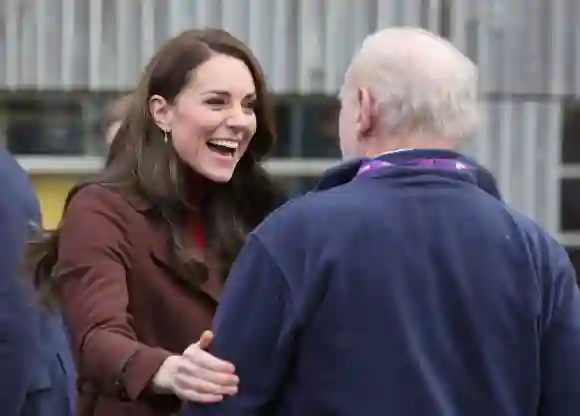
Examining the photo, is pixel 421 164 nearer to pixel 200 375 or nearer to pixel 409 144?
pixel 409 144

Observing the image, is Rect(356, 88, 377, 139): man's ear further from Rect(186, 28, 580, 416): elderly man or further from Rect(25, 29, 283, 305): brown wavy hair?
Rect(25, 29, 283, 305): brown wavy hair

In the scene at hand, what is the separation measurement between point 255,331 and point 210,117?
0.67 meters

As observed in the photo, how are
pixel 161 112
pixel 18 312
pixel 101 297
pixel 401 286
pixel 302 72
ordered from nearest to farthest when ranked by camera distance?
pixel 401 286
pixel 101 297
pixel 161 112
pixel 18 312
pixel 302 72

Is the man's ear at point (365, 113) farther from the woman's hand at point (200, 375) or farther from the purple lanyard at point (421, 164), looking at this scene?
the woman's hand at point (200, 375)

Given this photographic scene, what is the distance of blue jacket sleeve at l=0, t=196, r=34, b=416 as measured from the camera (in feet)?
9.44

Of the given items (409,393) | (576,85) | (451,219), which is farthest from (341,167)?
(576,85)

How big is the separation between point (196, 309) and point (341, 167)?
59 centimetres

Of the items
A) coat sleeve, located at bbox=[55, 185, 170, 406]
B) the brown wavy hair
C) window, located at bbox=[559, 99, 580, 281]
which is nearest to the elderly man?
coat sleeve, located at bbox=[55, 185, 170, 406]

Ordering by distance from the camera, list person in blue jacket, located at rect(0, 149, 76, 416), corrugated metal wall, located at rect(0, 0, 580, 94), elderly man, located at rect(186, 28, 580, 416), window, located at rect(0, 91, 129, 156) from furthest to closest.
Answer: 1. window, located at rect(0, 91, 129, 156)
2. corrugated metal wall, located at rect(0, 0, 580, 94)
3. person in blue jacket, located at rect(0, 149, 76, 416)
4. elderly man, located at rect(186, 28, 580, 416)

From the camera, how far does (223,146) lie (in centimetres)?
257

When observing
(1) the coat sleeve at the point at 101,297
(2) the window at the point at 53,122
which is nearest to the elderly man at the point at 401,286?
(1) the coat sleeve at the point at 101,297

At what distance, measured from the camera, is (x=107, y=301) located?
2338 mm

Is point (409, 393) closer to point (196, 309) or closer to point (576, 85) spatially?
point (196, 309)

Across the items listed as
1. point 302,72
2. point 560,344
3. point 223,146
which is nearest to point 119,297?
point 223,146
